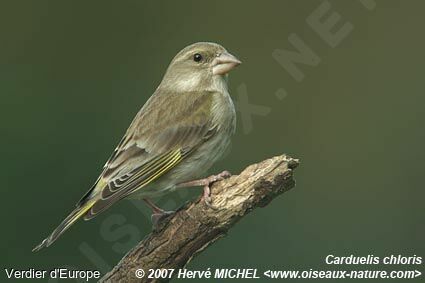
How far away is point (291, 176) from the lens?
4.64 m

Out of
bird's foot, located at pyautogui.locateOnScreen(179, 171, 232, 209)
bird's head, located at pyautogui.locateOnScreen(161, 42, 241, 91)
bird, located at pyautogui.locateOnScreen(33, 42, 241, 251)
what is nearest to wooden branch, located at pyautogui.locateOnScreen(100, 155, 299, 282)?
bird's foot, located at pyautogui.locateOnScreen(179, 171, 232, 209)

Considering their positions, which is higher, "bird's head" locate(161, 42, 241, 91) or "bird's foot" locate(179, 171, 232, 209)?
"bird's head" locate(161, 42, 241, 91)

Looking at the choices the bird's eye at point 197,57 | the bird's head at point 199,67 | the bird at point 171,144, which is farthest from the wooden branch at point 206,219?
the bird's eye at point 197,57

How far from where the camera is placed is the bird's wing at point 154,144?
5289 mm

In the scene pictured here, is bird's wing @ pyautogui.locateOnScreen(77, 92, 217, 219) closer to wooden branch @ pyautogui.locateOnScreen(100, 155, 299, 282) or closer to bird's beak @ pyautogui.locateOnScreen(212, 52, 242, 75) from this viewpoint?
bird's beak @ pyautogui.locateOnScreen(212, 52, 242, 75)

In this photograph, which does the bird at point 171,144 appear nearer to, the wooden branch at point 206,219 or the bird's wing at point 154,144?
the bird's wing at point 154,144

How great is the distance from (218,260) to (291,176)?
190 centimetres

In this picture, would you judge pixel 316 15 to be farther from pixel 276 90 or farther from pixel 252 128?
pixel 252 128

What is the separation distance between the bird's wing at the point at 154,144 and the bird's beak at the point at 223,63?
0.64ft

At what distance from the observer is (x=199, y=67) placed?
19.7ft

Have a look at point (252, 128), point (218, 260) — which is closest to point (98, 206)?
point (218, 260)

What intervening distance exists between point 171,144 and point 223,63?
2.43 ft

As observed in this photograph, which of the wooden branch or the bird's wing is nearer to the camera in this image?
the wooden branch

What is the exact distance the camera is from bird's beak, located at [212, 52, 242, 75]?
593 centimetres
